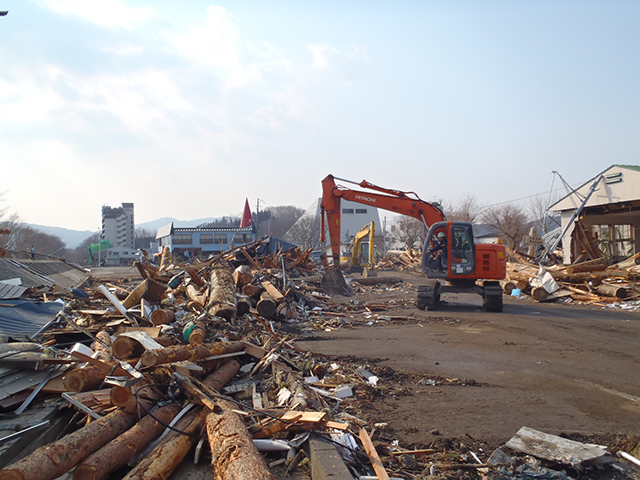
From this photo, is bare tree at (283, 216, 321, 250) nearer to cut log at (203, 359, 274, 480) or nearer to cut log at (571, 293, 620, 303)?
cut log at (571, 293, 620, 303)

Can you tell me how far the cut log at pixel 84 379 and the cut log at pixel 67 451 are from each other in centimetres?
80

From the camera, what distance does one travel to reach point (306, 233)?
60750 millimetres

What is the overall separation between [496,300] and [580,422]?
8.40 meters

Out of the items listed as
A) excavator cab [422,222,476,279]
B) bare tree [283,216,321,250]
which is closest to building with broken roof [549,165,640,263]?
excavator cab [422,222,476,279]

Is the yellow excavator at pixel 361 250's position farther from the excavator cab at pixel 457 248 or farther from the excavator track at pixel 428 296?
the excavator cab at pixel 457 248

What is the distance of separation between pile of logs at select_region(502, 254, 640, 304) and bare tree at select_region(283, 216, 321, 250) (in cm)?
4117

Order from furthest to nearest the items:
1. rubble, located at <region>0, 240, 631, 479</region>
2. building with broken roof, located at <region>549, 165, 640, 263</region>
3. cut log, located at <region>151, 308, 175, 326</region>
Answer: building with broken roof, located at <region>549, 165, 640, 263</region> < cut log, located at <region>151, 308, 175, 326</region> < rubble, located at <region>0, 240, 631, 479</region>

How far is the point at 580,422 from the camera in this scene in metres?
5.06

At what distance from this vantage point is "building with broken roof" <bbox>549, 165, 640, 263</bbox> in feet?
64.8

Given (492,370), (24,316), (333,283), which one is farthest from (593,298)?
(24,316)

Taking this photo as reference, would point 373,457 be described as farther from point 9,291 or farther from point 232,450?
point 9,291

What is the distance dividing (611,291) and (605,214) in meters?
8.71

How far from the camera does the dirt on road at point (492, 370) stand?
5070 millimetres

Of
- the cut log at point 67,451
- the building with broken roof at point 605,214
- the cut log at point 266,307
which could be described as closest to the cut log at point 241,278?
the cut log at point 266,307
